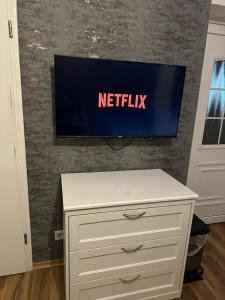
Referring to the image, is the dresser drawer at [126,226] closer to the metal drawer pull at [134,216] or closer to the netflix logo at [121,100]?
the metal drawer pull at [134,216]

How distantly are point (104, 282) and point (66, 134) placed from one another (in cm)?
101

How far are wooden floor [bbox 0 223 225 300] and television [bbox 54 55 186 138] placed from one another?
45.4 inches

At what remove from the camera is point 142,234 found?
143cm

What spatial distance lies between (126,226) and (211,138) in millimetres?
1488

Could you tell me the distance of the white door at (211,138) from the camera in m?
2.10

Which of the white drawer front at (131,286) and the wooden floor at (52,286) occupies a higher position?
the white drawer front at (131,286)

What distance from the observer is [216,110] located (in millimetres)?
2291

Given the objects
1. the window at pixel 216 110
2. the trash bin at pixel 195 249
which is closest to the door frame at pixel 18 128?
the trash bin at pixel 195 249

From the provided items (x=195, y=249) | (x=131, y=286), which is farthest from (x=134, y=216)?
(x=195, y=249)

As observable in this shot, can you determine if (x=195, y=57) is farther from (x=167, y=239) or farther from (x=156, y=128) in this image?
(x=167, y=239)

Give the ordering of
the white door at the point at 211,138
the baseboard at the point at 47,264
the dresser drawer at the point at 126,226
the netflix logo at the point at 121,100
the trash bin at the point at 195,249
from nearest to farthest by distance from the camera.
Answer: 1. the dresser drawer at the point at 126,226
2. the netflix logo at the point at 121,100
3. the trash bin at the point at 195,249
4. the baseboard at the point at 47,264
5. the white door at the point at 211,138

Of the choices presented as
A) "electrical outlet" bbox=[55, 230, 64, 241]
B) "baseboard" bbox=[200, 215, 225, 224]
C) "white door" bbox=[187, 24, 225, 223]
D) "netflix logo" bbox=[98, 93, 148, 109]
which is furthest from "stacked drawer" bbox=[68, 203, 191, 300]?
"baseboard" bbox=[200, 215, 225, 224]

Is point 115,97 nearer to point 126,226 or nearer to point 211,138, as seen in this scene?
point 126,226

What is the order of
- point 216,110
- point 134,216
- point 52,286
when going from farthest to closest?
point 216,110 → point 52,286 → point 134,216
